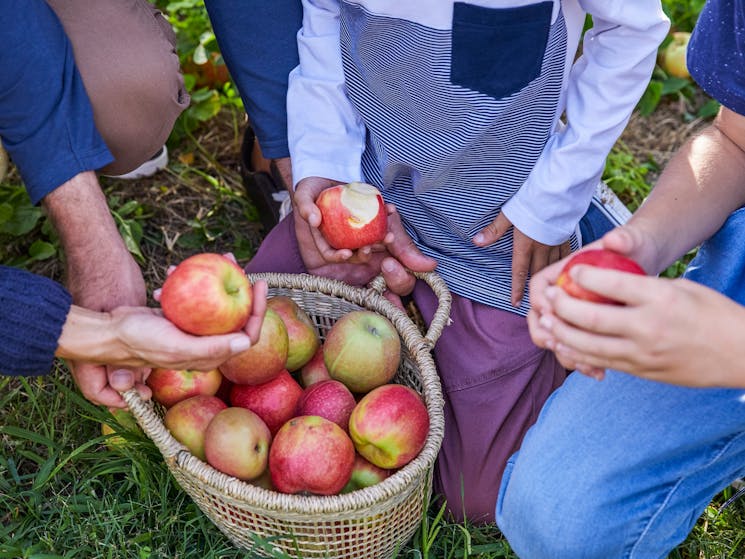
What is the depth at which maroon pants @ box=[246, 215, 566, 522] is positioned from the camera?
1.63 metres

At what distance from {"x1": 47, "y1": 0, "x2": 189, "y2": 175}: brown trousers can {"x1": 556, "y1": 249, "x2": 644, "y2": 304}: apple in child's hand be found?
1.02 meters

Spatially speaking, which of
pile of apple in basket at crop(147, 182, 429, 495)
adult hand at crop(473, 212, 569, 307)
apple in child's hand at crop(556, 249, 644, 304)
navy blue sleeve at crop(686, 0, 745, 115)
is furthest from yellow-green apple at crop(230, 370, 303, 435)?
navy blue sleeve at crop(686, 0, 745, 115)

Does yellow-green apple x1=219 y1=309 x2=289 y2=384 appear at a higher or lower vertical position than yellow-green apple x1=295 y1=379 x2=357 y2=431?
higher

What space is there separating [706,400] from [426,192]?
2.29 feet

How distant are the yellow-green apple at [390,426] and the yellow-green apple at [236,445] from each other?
0.17 metres

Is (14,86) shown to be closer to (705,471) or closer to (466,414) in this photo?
(466,414)

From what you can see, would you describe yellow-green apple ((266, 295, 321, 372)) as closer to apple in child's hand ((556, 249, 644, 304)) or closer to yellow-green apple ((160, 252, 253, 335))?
yellow-green apple ((160, 252, 253, 335))

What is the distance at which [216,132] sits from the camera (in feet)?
8.36

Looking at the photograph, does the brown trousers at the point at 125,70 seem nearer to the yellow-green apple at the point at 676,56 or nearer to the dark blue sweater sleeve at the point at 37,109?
the dark blue sweater sleeve at the point at 37,109

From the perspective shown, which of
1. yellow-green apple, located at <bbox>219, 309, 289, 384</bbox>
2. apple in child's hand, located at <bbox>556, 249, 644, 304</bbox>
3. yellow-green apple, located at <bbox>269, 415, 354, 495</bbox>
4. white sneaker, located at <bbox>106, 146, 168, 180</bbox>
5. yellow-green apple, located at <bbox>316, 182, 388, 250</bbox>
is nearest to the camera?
apple in child's hand, located at <bbox>556, 249, 644, 304</bbox>

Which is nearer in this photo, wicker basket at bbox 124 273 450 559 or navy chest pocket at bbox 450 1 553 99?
wicker basket at bbox 124 273 450 559

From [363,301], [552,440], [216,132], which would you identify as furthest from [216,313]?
[216,132]

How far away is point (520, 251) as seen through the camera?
1631mm

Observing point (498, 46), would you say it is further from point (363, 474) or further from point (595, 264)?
point (363, 474)
